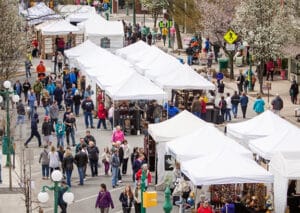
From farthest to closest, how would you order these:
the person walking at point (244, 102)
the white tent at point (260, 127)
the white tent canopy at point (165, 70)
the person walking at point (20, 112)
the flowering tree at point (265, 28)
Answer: the flowering tree at point (265, 28) < the person walking at point (244, 102) < the white tent canopy at point (165, 70) < the person walking at point (20, 112) < the white tent at point (260, 127)

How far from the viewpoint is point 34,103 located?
4066 centimetres

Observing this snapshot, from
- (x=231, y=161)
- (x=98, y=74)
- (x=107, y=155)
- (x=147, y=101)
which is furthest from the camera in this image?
(x=98, y=74)

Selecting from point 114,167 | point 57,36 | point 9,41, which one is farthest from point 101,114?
point 57,36

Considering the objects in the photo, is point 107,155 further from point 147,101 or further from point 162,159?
point 147,101

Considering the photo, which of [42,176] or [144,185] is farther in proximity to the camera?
[42,176]

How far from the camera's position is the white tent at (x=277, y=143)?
28000 mm

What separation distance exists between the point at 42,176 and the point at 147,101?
27.3ft

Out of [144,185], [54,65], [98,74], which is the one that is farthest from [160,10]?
[144,185]

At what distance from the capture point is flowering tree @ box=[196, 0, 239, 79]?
179 feet

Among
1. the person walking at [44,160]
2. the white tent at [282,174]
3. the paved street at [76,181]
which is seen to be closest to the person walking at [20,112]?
the paved street at [76,181]

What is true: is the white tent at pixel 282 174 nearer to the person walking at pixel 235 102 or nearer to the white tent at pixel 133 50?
the person walking at pixel 235 102

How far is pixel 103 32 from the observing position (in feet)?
199

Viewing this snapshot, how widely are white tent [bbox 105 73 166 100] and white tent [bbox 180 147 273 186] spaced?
1058 cm

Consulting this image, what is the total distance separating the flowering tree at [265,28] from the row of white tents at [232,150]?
54.2 ft
